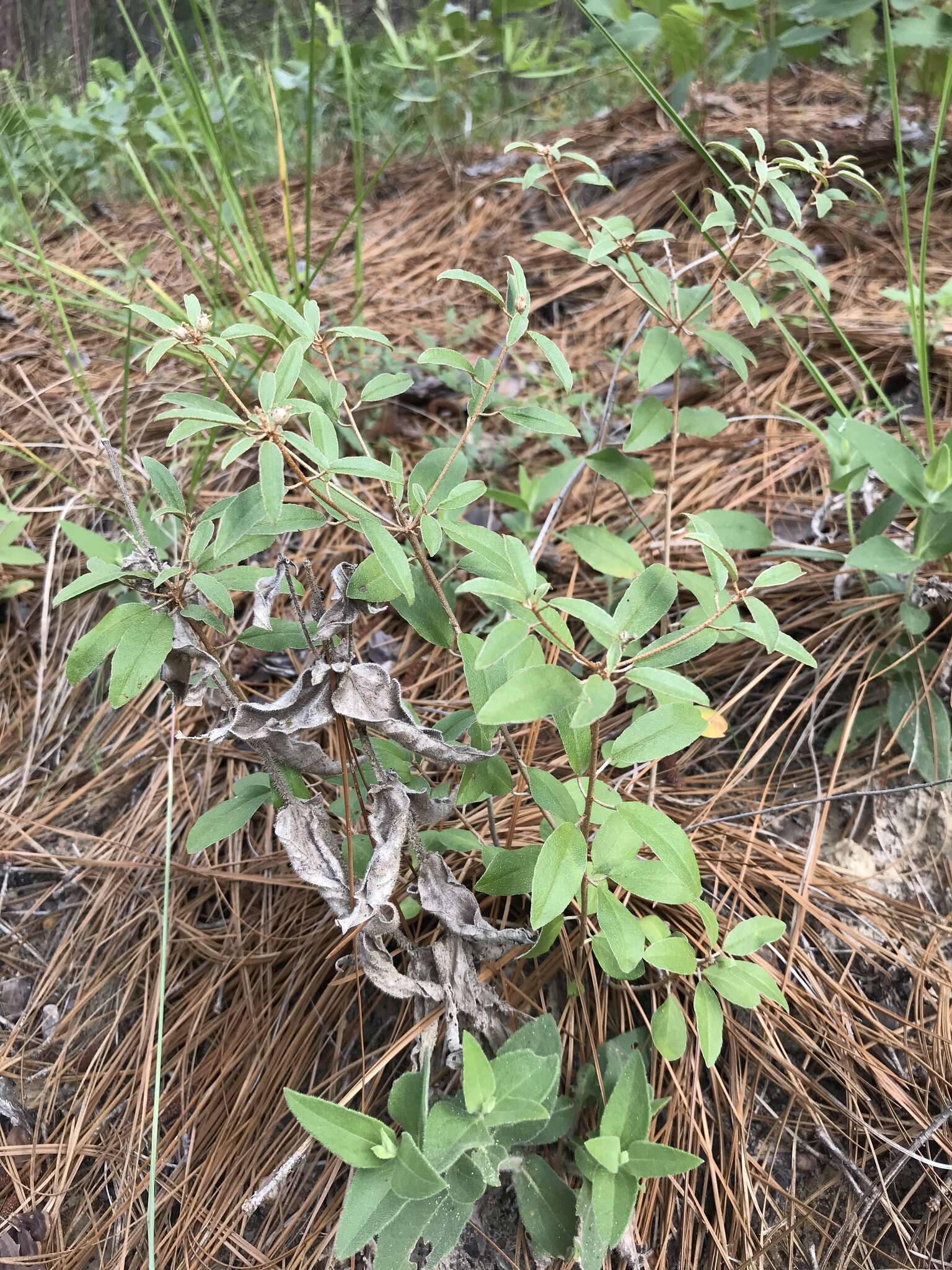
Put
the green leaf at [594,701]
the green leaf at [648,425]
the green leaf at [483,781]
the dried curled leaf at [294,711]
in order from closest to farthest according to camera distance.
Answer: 1. the green leaf at [594,701]
2. the dried curled leaf at [294,711]
3. the green leaf at [483,781]
4. the green leaf at [648,425]

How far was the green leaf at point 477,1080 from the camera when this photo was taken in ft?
2.71

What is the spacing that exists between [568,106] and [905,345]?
220 cm

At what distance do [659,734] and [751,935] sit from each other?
1.21ft

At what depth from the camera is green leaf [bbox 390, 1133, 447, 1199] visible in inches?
31.3

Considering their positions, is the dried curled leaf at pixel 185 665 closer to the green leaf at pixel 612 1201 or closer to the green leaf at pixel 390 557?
the green leaf at pixel 390 557

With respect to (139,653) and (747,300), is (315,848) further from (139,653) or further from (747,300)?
(747,300)

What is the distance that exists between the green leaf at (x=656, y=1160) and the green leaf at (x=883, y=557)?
0.85 m

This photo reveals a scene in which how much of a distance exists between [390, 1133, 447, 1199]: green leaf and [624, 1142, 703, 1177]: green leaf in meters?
0.23

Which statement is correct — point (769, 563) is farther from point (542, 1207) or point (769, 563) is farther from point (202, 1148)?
point (202, 1148)

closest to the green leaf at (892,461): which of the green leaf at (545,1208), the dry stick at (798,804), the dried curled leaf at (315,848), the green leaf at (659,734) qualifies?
the dry stick at (798,804)

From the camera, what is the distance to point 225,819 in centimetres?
106

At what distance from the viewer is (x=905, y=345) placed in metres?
1.89

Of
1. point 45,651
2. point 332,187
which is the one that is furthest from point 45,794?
point 332,187

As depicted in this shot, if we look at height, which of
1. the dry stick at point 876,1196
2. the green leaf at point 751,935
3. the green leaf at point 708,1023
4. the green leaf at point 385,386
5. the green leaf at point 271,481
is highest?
the green leaf at point 271,481
